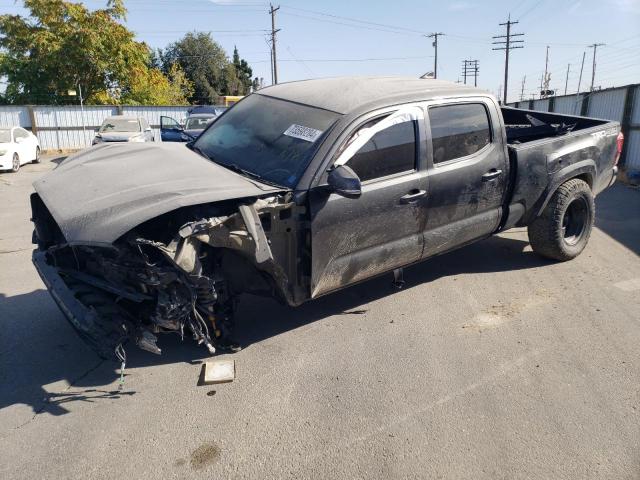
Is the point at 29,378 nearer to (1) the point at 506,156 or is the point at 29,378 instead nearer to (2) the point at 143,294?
(2) the point at 143,294

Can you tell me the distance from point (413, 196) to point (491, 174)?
1.03 meters

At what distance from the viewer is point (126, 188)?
319 centimetres

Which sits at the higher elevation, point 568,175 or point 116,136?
point 568,175

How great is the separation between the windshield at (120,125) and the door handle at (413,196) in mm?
15230

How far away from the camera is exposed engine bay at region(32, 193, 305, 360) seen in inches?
118

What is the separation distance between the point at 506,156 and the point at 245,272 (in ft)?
8.89

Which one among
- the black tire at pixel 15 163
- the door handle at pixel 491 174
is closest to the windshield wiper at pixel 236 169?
the door handle at pixel 491 174

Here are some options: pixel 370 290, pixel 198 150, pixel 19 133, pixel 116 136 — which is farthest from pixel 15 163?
pixel 370 290

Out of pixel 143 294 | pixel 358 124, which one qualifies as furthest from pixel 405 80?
pixel 143 294

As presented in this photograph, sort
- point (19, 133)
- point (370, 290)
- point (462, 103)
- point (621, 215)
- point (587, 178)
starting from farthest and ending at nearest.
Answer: point (19, 133)
point (621, 215)
point (587, 178)
point (370, 290)
point (462, 103)

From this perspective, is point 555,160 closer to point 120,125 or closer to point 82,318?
point 82,318

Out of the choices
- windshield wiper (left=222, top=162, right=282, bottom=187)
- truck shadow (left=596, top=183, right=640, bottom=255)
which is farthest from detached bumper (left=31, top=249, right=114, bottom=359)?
truck shadow (left=596, top=183, right=640, bottom=255)

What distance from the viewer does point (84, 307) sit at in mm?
3074

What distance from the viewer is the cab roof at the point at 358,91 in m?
3.81
